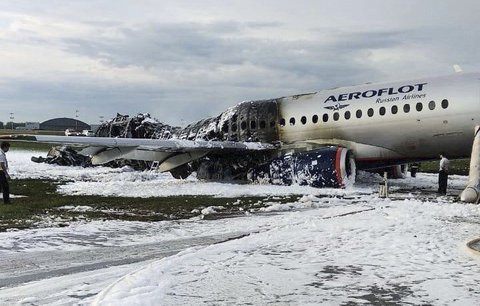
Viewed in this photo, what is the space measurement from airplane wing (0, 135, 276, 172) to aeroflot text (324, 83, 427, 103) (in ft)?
9.41

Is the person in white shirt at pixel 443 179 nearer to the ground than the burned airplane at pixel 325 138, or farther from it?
nearer to the ground

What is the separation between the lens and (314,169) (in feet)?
57.5

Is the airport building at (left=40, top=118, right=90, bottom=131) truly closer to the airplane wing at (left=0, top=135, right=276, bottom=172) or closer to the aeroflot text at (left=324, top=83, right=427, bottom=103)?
the airplane wing at (left=0, top=135, right=276, bottom=172)

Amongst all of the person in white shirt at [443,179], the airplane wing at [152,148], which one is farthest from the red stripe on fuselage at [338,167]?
the airplane wing at [152,148]

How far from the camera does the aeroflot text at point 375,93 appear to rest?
698 inches

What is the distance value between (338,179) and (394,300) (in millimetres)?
11905

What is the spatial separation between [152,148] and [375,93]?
7.69 metres

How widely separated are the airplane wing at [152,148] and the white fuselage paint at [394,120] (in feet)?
5.92

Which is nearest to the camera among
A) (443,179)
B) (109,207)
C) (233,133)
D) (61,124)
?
(109,207)

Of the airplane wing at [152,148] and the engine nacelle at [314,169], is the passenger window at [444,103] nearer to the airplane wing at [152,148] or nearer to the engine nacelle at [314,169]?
the engine nacelle at [314,169]

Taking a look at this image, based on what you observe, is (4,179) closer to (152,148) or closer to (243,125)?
(152,148)

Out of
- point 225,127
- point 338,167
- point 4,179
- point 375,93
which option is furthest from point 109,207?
point 375,93

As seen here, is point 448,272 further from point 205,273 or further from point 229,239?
point 229,239

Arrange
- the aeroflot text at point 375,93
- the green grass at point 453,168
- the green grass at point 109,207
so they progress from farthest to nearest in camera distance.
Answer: the green grass at point 453,168, the aeroflot text at point 375,93, the green grass at point 109,207
